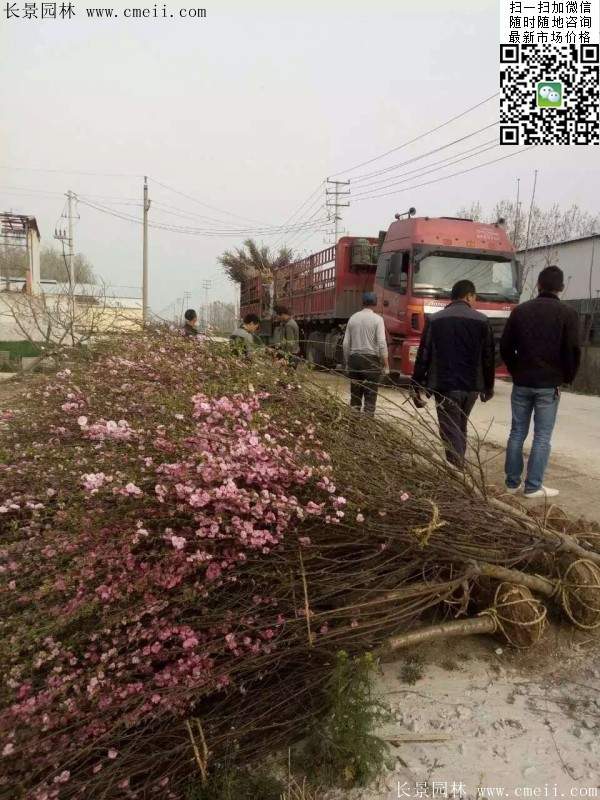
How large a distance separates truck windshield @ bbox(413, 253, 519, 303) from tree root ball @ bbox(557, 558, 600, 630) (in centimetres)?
846

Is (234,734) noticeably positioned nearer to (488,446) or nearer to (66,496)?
(66,496)

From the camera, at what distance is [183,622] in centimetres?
195

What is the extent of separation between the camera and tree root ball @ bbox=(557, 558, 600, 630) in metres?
2.66

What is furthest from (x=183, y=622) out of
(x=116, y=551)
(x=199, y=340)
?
(x=199, y=340)

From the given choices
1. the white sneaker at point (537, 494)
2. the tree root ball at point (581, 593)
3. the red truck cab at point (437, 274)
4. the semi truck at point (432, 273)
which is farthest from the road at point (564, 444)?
the red truck cab at point (437, 274)

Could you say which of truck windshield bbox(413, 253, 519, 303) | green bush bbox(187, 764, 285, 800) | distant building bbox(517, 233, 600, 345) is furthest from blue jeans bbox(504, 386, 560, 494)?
distant building bbox(517, 233, 600, 345)

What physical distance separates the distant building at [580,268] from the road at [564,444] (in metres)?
11.4

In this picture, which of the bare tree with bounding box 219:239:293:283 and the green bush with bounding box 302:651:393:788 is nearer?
the green bush with bounding box 302:651:393:788

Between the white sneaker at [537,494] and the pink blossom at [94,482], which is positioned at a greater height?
the pink blossom at [94,482]

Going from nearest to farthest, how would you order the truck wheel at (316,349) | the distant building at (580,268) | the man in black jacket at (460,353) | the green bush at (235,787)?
the green bush at (235,787), the man in black jacket at (460,353), the truck wheel at (316,349), the distant building at (580,268)

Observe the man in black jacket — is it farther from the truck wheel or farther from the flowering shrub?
the truck wheel

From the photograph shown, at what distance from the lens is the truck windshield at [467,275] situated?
10.7 metres

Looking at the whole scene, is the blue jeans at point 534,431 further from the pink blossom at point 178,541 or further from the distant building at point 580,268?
the distant building at point 580,268

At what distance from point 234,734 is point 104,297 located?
17.5 feet
